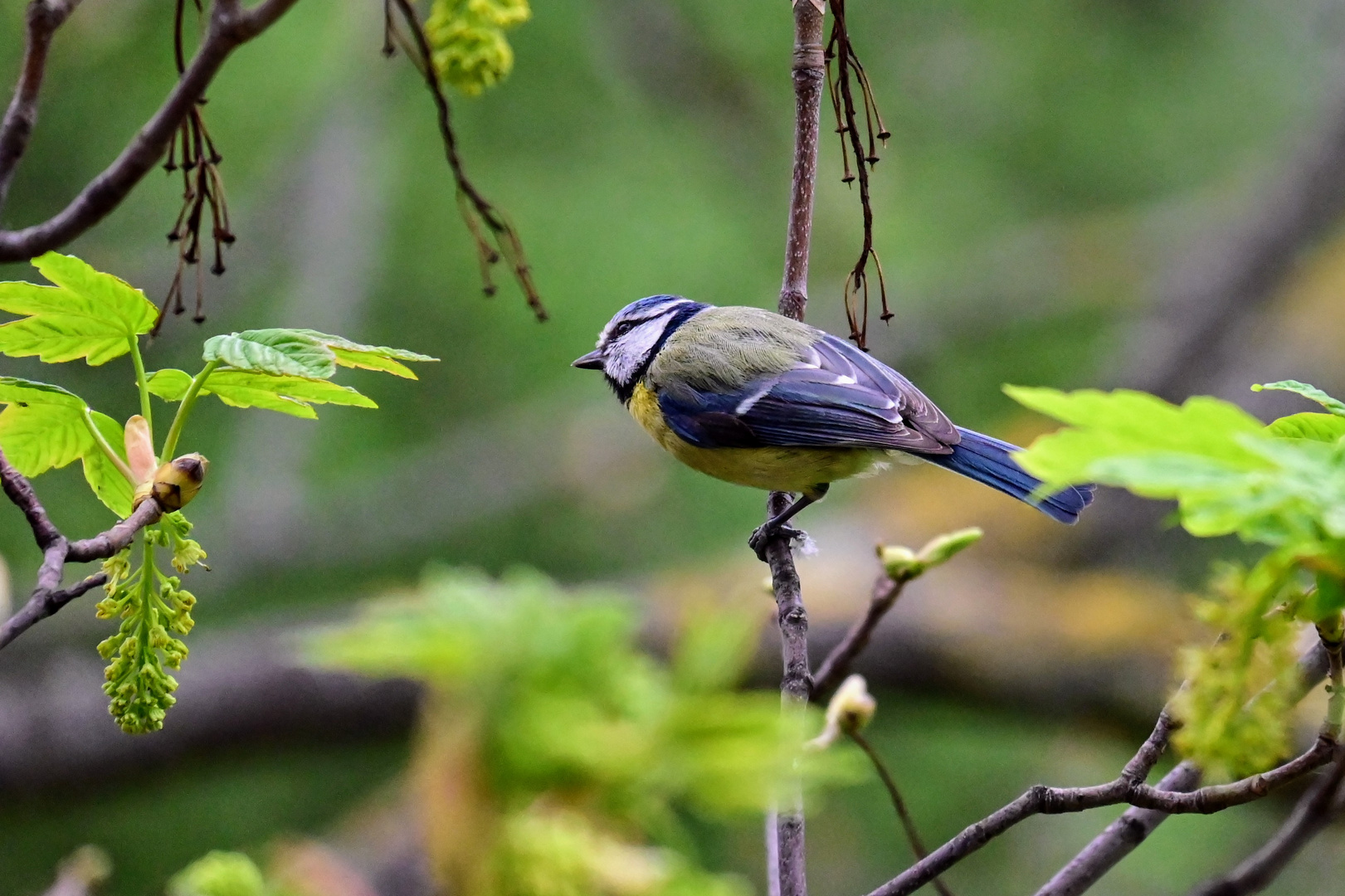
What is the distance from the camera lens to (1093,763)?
5391 mm

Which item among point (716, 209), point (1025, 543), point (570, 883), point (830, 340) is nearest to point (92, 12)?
point (716, 209)

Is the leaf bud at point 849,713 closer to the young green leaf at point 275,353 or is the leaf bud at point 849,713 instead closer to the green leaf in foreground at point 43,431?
the young green leaf at point 275,353

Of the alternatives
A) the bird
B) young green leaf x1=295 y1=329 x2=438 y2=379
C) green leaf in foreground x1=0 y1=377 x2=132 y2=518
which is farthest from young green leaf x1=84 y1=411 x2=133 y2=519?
the bird

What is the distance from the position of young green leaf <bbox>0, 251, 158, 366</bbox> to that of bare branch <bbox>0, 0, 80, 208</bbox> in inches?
4.2

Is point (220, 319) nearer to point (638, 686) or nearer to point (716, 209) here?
point (716, 209)

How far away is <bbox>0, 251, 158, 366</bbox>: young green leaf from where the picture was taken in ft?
3.99

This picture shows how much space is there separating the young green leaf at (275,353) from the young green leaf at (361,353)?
0.05ft

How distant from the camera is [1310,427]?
3.63 feet

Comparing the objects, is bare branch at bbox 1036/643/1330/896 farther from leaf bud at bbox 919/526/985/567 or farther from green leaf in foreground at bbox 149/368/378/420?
green leaf in foreground at bbox 149/368/378/420

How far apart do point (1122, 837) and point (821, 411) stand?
1497 millimetres

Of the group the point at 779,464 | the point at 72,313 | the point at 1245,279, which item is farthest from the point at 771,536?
the point at 1245,279

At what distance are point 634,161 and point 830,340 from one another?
3.60m

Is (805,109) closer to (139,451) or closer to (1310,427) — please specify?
(1310,427)

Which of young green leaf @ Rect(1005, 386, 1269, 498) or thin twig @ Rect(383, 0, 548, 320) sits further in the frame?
thin twig @ Rect(383, 0, 548, 320)
